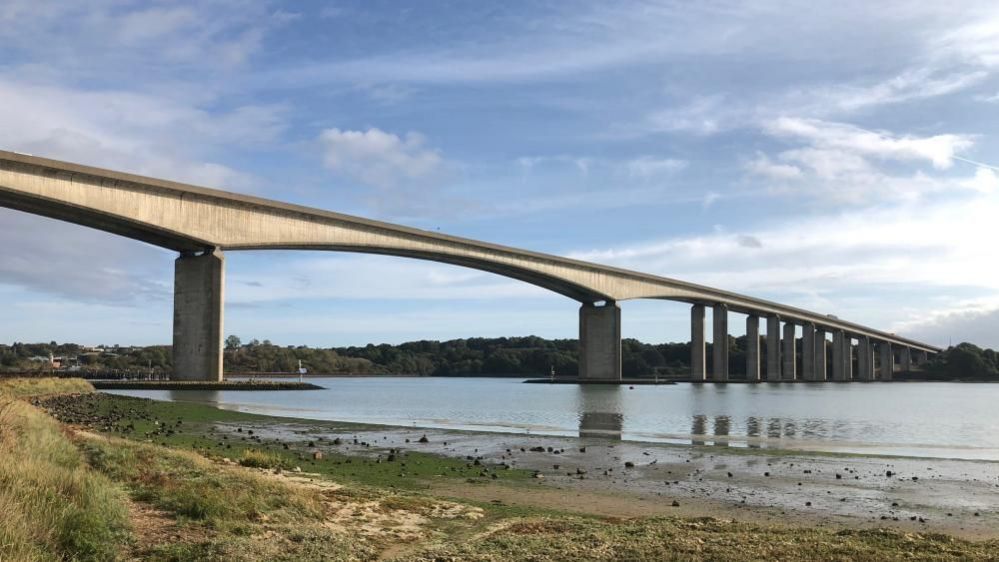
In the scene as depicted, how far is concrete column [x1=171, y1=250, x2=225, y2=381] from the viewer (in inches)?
2514

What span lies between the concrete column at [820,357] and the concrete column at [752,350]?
26.1 metres

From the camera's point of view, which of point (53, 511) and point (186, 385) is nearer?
point (53, 511)

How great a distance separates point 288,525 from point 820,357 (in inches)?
6484

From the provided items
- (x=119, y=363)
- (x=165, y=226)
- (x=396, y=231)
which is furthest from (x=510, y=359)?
(x=165, y=226)

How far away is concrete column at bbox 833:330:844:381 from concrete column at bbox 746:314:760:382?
31.9 m

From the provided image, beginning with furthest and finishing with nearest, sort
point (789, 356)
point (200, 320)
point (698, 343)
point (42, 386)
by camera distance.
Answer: point (789, 356) → point (698, 343) → point (200, 320) → point (42, 386)

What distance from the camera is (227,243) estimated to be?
65.8 m

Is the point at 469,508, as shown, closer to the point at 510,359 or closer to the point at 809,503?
the point at 809,503

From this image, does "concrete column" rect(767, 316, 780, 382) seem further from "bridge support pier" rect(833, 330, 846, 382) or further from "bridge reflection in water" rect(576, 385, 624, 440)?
"bridge reflection in water" rect(576, 385, 624, 440)

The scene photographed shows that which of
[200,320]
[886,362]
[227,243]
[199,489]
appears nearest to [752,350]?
[886,362]

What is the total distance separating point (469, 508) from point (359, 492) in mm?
2084

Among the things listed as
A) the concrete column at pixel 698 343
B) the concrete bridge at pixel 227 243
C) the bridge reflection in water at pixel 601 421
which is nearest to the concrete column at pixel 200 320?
the concrete bridge at pixel 227 243

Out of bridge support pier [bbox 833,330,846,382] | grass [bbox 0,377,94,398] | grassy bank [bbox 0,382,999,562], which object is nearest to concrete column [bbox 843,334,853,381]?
bridge support pier [bbox 833,330,846,382]

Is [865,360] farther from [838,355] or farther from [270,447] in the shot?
[270,447]
